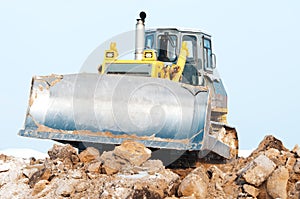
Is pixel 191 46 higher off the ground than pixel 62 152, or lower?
higher

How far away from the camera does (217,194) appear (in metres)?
5.70

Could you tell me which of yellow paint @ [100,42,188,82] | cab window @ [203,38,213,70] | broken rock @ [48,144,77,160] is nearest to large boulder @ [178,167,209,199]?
broken rock @ [48,144,77,160]

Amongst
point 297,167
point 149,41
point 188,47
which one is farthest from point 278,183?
point 149,41

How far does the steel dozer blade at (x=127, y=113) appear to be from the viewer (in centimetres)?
673

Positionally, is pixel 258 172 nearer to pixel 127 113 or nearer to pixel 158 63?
pixel 127 113

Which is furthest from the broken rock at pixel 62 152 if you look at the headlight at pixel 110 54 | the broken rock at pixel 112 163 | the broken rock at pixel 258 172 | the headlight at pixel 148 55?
the broken rock at pixel 258 172

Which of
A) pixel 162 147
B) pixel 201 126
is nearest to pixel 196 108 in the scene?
pixel 201 126

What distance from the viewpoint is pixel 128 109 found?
686 centimetres

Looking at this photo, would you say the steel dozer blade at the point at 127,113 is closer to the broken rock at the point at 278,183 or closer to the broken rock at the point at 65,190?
the broken rock at the point at 65,190

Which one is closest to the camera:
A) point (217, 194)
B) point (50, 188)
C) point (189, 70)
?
point (217, 194)

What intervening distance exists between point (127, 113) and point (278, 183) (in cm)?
228

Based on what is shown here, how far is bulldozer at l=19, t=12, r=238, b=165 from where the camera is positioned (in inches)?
266

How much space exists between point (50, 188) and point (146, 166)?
1221 mm

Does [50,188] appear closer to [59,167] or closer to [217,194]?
[59,167]
